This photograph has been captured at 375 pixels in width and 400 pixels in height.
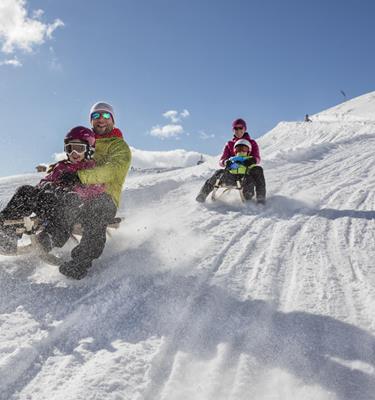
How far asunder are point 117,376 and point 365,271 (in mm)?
2579

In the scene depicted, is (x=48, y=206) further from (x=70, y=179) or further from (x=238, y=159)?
(x=238, y=159)

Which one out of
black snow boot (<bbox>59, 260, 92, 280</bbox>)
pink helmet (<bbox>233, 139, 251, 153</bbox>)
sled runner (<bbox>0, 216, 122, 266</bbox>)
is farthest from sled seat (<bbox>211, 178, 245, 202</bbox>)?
black snow boot (<bbox>59, 260, 92, 280</bbox>)

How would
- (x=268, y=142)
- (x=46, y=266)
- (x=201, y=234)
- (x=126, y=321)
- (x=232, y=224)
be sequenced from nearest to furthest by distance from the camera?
(x=126, y=321) → (x=46, y=266) → (x=201, y=234) → (x=232, y=224) → (x=268, y=142)

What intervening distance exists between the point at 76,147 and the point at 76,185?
368mm

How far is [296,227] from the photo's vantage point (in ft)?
18.8

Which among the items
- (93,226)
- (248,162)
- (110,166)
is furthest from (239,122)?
(93,226)

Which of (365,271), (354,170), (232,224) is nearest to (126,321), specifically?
(365,271)

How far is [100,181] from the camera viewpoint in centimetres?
427

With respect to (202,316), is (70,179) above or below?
above

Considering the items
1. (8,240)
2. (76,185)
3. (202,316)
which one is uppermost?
(76,185)

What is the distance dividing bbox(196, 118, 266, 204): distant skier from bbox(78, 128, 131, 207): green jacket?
9.02 feet

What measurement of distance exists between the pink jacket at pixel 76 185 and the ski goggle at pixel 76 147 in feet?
0.47

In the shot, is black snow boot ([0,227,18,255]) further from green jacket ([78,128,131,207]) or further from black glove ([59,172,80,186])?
green jacket ([78,128,131,207])

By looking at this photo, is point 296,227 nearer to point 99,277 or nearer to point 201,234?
point 201,234
